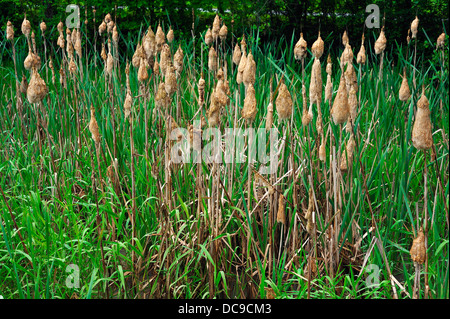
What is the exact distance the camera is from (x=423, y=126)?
3.57 ft

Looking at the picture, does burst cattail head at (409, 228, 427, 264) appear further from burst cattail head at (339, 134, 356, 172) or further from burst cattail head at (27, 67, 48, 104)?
burst cattail head at (27, 67, 48, 104)

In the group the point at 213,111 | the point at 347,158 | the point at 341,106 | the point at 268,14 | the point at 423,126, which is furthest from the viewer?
the point at 268,14

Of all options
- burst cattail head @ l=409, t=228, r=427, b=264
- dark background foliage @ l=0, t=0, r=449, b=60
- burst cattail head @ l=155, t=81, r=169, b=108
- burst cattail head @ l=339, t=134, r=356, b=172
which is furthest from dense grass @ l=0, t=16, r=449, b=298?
dark background foliage @ l=0, t=0, r=449, b=60

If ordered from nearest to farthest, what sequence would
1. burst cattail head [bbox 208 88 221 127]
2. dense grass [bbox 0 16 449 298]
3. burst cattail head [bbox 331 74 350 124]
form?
burst cattail head [bbox 331 74 350 124] < burst cattail head [bbox 208 88 221 127] < dense grass [bbox 0 16 449 298]

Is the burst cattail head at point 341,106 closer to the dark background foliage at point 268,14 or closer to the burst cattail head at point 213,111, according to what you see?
the burst cattail head at point 213,111

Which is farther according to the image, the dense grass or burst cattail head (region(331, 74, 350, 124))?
the dense grass

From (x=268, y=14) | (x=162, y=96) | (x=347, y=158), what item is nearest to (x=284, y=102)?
(x=347, y=158)

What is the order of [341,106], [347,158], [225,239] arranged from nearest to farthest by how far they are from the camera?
[341,106] < [347,158] < [225,239]

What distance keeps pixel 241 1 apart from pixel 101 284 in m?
4.09

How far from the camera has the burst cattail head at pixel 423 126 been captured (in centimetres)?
108

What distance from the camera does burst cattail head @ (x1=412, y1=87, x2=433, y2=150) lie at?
1.08 meters

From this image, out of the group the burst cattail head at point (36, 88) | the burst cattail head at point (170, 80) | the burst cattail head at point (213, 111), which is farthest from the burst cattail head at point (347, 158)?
the burst cattail head at point (36, 88)

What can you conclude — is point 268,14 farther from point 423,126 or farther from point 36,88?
point 423,126

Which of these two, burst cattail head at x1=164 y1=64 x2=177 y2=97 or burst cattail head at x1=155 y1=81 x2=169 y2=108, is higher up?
burst cattail head at x1=164 y1=64 x2=177 y2=97
